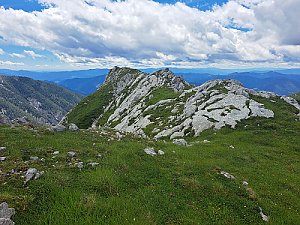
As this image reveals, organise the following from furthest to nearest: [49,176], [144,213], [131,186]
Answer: [131,186] < [49,176] < [144,213]

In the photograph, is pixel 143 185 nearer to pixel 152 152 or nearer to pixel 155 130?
pixel 152 152

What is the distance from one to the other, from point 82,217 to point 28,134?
15166 mm

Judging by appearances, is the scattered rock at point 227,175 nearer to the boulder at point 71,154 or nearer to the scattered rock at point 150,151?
the scattered rock at point 150,151

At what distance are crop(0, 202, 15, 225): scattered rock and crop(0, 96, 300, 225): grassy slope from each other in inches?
16.0

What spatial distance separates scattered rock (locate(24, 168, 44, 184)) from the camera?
57.9ft

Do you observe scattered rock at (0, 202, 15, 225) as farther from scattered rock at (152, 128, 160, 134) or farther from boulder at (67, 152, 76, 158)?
scattered rock at (152, 128, 160, 134)

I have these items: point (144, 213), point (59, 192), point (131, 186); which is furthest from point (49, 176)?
point (144, 213)

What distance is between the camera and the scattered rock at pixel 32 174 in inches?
695

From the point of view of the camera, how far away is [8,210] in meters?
14.2

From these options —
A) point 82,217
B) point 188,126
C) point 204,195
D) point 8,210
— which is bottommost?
point 188,126

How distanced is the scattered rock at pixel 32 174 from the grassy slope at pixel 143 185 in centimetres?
38

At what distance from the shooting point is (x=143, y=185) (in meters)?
20.2

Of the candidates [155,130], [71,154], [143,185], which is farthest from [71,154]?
[155,130]

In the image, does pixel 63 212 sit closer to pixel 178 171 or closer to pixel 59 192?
pixel 59 192
